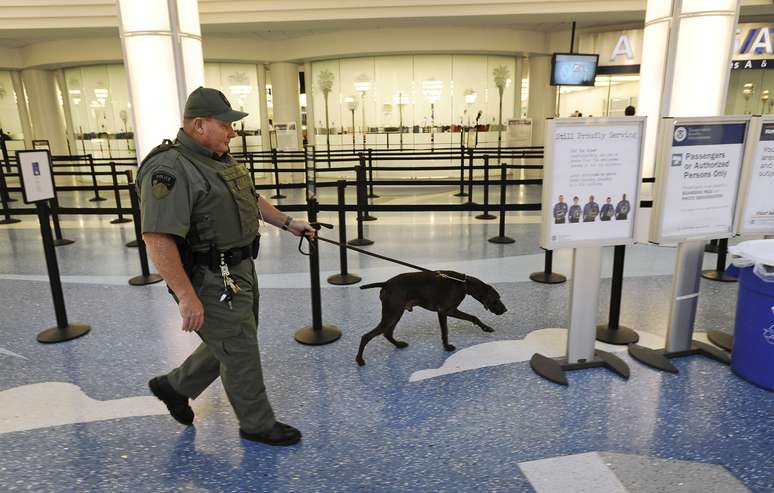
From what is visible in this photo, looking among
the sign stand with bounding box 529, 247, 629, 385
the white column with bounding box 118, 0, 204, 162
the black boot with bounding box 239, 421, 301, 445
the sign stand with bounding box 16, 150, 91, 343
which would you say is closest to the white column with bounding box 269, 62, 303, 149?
the white column with bounding box 118, 0, 204, 162

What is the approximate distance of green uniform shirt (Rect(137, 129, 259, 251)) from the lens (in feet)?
6.62

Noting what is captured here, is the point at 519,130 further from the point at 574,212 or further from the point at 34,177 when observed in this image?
the point at 34,177

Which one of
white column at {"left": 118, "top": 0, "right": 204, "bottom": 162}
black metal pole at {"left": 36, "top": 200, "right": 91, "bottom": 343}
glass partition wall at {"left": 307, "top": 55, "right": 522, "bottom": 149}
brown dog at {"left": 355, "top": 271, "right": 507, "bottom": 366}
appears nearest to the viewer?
brown dog at {"left": 355, "top": 271, "right": 507, "bottom": 366}

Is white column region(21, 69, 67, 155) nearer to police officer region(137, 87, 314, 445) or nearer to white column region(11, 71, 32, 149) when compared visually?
white column region(11, 71, 32, 149)

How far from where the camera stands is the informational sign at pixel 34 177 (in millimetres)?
3770

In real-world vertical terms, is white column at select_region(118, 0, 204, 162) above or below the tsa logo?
above


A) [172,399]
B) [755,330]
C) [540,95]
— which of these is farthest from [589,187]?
[540,95]

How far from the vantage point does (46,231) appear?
3.66 m

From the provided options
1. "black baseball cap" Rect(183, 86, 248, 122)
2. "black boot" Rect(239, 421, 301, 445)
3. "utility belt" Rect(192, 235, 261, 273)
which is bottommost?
"black boot" Rect(239, 421, 301, 445)

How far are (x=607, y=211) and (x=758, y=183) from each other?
1.01 metres

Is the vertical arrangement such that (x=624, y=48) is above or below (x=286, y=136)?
above

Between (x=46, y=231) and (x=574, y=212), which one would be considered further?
(x=46, y=231)

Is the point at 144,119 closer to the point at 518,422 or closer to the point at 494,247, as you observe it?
the point at 494,247

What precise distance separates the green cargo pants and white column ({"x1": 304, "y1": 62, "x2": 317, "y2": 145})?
41.4ft
